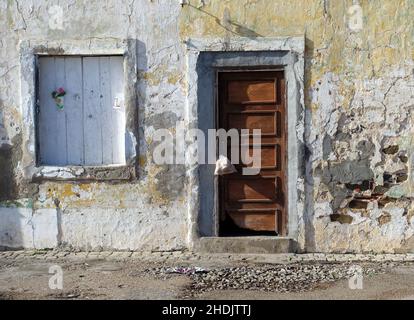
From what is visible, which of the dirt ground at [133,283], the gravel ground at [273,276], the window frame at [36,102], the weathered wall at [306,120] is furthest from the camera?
the window frame at [36,102]

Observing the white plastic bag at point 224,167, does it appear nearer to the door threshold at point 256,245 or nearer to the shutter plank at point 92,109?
the door threshold at point 256,245

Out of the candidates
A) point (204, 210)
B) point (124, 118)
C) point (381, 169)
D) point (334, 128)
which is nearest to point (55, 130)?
point (124, 118)

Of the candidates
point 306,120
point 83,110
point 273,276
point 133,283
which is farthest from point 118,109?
point 273,276

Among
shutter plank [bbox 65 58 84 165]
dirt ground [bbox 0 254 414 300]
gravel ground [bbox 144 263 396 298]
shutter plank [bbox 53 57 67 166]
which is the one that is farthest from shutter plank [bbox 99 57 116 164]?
gravel ground [bbox 144 263 396 298]

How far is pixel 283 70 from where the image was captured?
28.8 feet

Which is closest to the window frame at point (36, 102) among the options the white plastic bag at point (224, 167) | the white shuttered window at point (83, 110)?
the white shuttered window at point (83, 110)

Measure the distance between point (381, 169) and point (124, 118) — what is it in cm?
301

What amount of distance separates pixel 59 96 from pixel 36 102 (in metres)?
0.27

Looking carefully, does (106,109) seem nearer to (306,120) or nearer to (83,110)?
(83,110)

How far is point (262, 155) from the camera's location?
885 centimetres

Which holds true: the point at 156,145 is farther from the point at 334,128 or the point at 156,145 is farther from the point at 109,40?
the point at 334,128

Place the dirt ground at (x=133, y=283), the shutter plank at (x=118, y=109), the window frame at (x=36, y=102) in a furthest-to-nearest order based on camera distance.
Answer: the shutter plank at (x=118, y=109) < the window frame at (x=36, y=102) < the dirt ground at (x=133, y=283)

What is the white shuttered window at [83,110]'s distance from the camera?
892 cm

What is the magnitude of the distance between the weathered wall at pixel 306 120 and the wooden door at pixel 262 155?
0.34 metres
